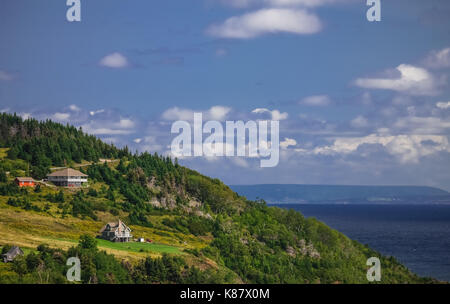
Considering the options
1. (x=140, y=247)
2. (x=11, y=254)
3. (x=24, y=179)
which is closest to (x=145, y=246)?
(x=140, y=247)

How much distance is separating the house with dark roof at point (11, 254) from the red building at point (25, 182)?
2821 inches

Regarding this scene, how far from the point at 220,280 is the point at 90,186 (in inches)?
3057

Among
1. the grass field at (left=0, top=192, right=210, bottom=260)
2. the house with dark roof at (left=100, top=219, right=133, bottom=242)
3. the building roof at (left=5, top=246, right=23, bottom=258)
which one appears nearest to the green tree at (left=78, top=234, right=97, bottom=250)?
the grass field at (left=0, top=192, right=210, bottom=260)

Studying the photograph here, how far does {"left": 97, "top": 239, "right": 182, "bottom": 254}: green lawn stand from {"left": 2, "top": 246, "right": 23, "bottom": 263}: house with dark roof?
28.1 m

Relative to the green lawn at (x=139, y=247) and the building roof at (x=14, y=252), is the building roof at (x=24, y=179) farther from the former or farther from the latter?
the building roof at (x=14, y=252)

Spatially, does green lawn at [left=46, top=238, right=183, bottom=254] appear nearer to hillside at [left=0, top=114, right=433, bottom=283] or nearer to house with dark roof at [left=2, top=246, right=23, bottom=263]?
hillside at [left=0, top=114, right=433, bottom=283]

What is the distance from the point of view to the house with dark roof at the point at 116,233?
143125mm

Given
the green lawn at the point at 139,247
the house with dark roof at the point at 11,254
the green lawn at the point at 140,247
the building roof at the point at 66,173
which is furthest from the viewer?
the building roof at the point at 66,173

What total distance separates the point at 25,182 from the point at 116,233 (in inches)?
1756

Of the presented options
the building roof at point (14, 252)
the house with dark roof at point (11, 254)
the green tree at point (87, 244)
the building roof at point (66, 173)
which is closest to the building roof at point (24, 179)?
the building roof at point (66, 173)

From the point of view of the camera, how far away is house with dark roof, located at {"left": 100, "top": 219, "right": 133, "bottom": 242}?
143 m

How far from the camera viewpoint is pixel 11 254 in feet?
341

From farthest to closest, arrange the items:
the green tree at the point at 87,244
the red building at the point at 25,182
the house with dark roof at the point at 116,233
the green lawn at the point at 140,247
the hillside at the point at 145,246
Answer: the red building at the point at 25,182 → the house with dark roof at the point at 116,233 → the green lawn at the point at 140,247 → the green tree at the point at 87,244 → the hillside at the point at 145,246
